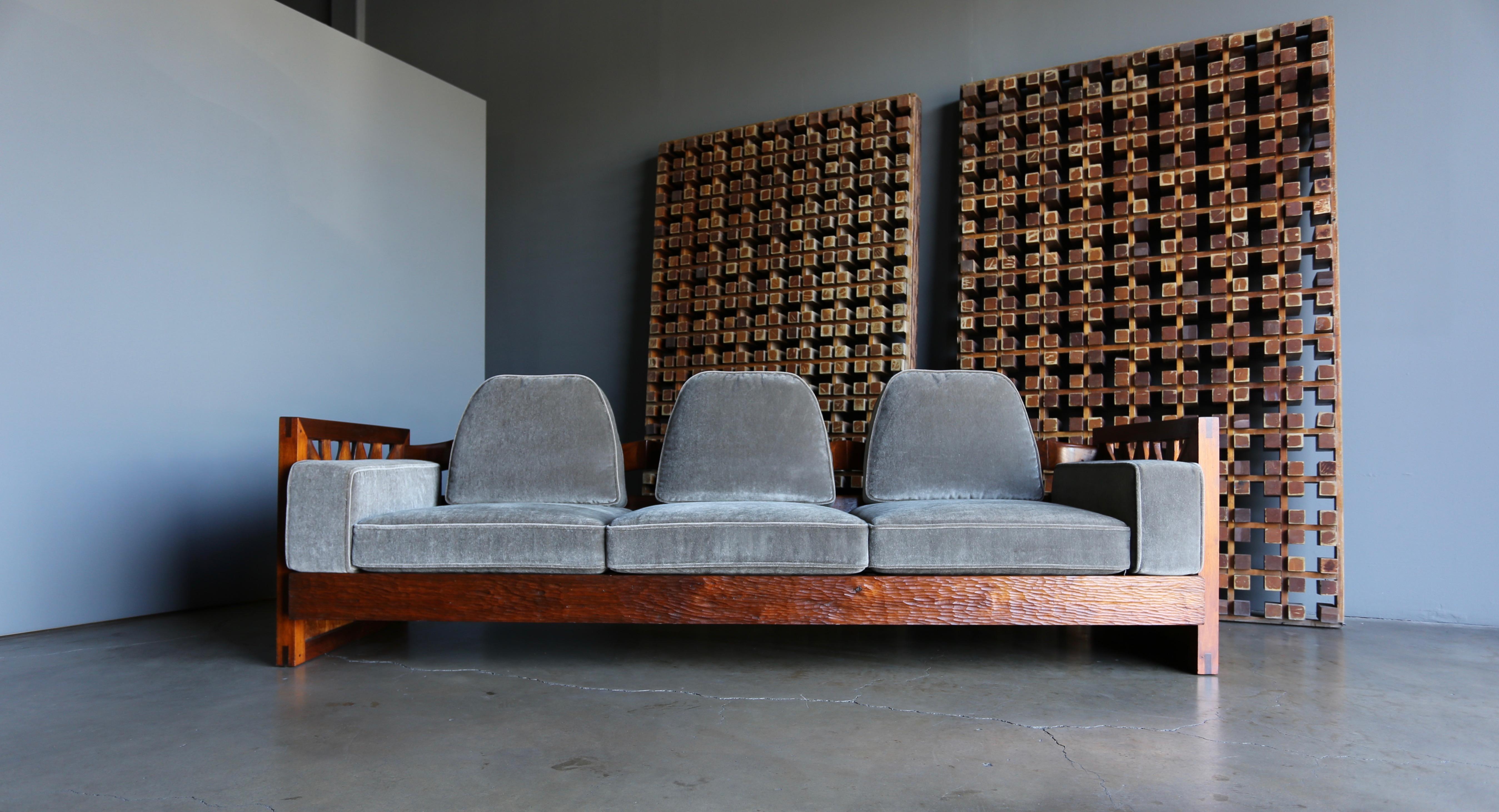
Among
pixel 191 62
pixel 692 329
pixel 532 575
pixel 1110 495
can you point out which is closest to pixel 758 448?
pixel 532 575

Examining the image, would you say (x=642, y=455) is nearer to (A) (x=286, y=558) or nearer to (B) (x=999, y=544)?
(A) (x=286, y=558)

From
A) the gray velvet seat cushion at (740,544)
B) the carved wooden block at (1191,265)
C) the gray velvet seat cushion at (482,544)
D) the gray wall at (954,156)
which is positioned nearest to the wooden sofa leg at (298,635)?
the gray velvet seat cushion at (482,544)

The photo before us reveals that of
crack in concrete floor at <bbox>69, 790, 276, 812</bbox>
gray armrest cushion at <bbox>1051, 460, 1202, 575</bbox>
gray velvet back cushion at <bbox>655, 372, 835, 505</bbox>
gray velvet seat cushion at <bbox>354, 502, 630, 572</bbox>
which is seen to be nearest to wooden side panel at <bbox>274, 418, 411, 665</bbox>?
gray velvet seat cushion at <bbox>354, 502, 630, 572</bbox>

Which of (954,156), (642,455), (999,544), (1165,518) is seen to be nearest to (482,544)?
(642,455)

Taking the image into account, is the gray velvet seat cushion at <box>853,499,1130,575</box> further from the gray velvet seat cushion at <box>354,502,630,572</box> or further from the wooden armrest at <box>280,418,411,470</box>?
the wooden armrest at <box>280,418,411,470</box>

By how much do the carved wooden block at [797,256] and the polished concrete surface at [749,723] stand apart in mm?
1447

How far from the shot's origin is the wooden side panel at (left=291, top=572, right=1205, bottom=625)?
231 centimetres

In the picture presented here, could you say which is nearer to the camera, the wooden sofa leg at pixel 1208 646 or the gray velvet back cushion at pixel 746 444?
the wooden sofa leg at pixel 1208 646

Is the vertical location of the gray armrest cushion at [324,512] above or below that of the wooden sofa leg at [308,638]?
above

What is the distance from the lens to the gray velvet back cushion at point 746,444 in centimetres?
293

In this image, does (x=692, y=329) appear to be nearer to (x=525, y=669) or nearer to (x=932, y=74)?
(x=932, y=74)

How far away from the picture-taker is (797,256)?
13.4 feet

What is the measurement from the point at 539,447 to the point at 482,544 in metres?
0.60

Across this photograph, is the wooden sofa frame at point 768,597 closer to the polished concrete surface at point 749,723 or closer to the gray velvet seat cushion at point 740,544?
the gray velvet seat cushion at point 740,544
